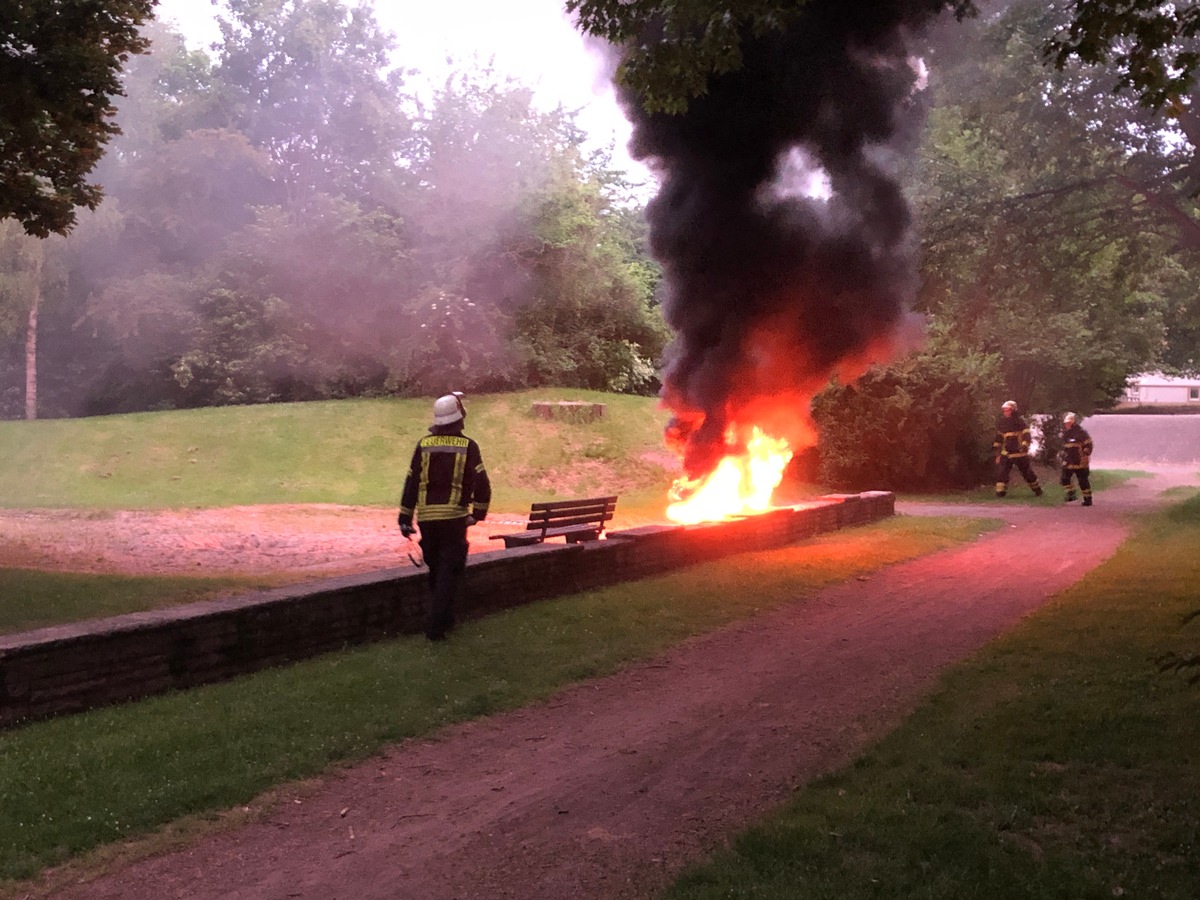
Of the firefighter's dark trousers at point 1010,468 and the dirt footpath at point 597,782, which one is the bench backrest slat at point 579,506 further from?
the firefighter's dark trousers at point 1010,468

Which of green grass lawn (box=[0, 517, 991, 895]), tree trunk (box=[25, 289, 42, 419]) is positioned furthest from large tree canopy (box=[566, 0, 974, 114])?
tree trunk (box=[25, 289, 42, 419])

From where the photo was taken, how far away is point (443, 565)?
25.7 feet

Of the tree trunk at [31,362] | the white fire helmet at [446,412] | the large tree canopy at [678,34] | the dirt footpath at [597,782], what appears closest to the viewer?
the dirt footpath at [597,782]

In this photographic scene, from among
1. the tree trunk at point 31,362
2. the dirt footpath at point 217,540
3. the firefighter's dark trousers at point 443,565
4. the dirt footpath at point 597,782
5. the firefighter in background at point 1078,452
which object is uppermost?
Answer: the tree trunk at point 31,362

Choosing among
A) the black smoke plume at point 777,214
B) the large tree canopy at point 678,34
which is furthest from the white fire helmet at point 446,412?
the black smoke plume at point 777,214

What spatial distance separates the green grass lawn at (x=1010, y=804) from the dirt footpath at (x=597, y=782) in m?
0.29

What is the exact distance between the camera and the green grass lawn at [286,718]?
14.8 feet

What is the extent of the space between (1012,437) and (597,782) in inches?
708

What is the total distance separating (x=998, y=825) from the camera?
4.27 metres

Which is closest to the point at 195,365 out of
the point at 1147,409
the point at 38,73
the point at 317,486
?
the point at 317,486

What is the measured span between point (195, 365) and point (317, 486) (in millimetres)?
13721

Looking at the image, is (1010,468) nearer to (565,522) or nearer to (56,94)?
(565,522)

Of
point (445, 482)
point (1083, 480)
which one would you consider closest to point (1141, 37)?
point (445, 482)

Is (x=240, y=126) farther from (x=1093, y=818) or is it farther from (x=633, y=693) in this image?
(x=1093, y=818)
